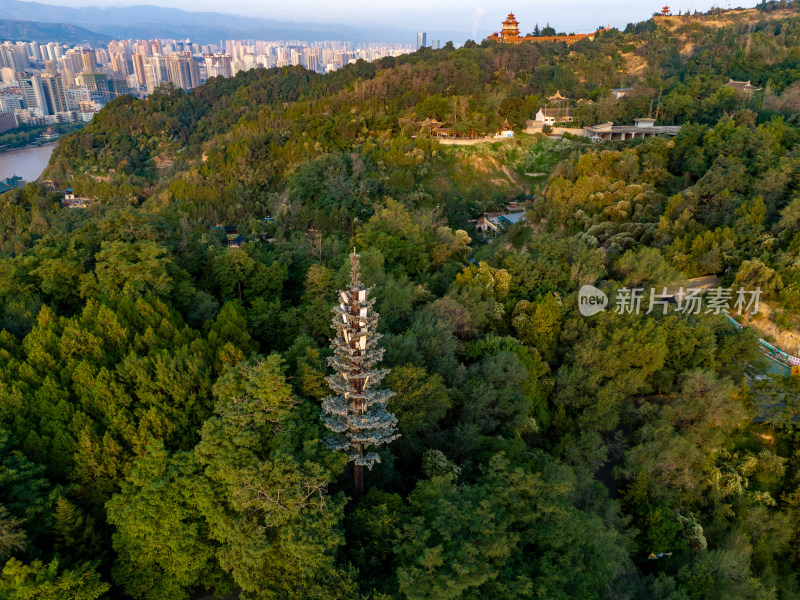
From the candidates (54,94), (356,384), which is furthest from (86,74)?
(356,384)

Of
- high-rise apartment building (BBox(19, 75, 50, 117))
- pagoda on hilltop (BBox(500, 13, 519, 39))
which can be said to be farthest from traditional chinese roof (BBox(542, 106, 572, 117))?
high-rise apartment building (BBox(19, 75, 50, 117))

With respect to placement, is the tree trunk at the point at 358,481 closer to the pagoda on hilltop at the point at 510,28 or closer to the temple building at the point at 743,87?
the temple building at the point at 743,87

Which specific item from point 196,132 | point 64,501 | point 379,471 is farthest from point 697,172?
Result: point 196,132

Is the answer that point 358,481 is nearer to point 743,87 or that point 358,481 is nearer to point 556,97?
point 556,97

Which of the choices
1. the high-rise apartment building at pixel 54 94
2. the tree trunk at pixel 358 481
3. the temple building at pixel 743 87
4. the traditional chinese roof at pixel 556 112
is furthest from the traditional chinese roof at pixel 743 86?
the high-rise apartment building at pixel 54 94

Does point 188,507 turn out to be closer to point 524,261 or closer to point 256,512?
point 256,512

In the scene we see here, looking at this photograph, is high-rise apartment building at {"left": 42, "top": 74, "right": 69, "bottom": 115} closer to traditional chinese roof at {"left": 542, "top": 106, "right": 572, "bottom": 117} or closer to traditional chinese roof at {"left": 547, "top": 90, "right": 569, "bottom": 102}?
traditional chinese roof at {"left": 547, "top": 90, "right": 569, "bottom": 102}
